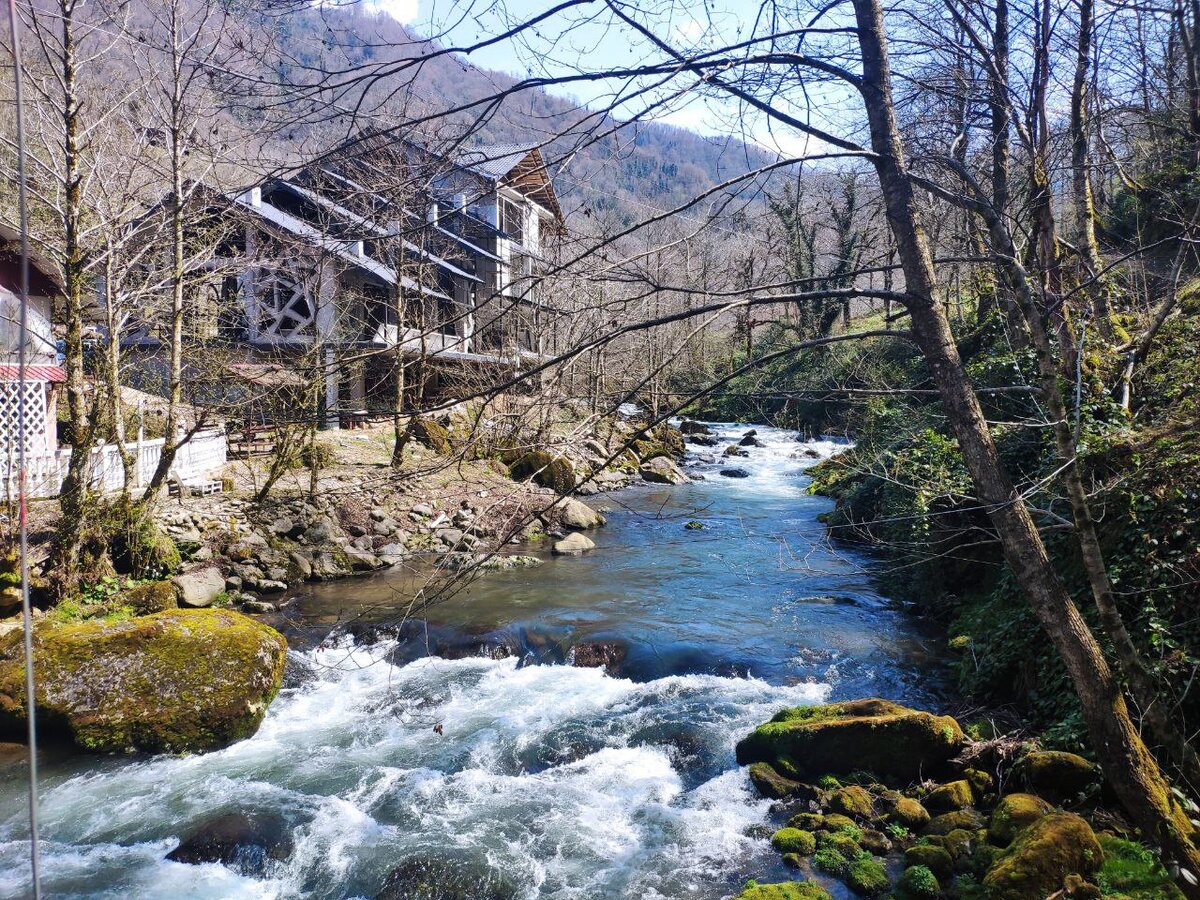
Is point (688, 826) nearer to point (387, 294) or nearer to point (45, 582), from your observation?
point (45, 582)

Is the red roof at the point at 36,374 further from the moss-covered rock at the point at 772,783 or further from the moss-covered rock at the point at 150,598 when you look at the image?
the moss-covered rock at the point at 772,783

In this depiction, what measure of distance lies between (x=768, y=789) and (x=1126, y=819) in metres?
2.59

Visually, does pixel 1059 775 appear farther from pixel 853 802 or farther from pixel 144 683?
pixel 144 683

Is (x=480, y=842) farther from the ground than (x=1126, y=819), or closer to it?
closer to it

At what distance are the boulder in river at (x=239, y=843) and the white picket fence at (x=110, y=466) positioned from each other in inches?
239

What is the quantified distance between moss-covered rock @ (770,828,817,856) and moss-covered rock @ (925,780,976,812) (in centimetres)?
106

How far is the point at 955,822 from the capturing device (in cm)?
585

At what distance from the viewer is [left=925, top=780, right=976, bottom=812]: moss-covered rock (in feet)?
20.1

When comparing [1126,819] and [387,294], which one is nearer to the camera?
[1126,819]

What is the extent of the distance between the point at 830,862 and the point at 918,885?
0.65 meters

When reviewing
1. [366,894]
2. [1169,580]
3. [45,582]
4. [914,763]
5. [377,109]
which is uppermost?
[377,109]

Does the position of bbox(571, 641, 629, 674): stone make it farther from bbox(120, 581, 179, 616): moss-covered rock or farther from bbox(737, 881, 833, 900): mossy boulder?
bbox(120, 581, 179, 616): moss-covered rock

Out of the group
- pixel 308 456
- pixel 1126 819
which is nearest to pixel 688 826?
pixel 1126 819

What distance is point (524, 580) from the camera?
12891 mm
